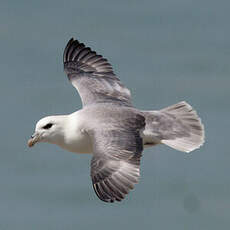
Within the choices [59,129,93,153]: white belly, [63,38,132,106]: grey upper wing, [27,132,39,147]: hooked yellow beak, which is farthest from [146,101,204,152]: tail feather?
[27,132,39,147]: hooked yellow beak

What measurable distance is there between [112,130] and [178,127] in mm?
1810

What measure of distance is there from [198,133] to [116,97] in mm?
1779

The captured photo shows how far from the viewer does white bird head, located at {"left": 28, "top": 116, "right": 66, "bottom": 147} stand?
14.3 meters

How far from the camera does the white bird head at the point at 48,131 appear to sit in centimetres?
1431

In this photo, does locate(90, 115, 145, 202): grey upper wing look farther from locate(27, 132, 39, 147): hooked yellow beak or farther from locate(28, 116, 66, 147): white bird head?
locate(27, 132, 39, 147): hooked yellow beak

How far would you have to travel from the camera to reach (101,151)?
42.6 ft

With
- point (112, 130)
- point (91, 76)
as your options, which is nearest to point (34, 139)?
point (112, 130)

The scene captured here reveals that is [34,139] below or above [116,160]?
above

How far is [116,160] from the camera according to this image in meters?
12.8

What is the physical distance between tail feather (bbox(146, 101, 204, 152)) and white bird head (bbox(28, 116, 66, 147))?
154cm

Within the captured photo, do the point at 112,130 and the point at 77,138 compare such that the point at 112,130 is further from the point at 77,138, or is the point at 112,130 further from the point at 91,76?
the point at 91,76

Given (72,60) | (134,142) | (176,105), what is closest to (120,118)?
(134,142)

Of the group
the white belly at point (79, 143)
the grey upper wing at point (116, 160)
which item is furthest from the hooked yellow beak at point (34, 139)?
the grey upper wing at point (116, 160)

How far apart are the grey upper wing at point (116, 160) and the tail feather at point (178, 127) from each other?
0.68 meters
